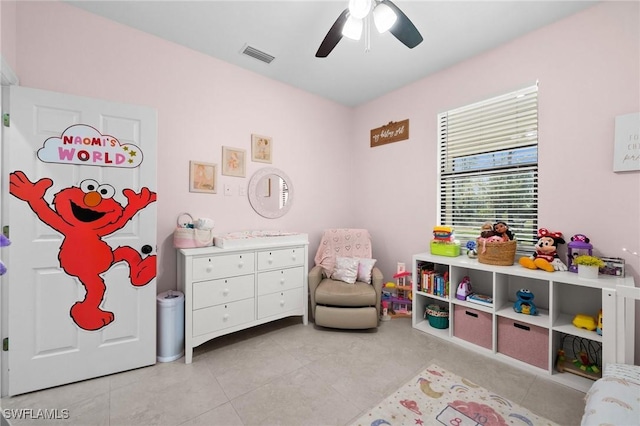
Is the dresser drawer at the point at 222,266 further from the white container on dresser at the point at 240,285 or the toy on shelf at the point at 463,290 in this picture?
the toy on shelf at the point at 463,290

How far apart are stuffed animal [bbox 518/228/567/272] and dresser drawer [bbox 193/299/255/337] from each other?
7.74ft

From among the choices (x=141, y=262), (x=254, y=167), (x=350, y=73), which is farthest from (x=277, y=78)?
(x=141, y=262)

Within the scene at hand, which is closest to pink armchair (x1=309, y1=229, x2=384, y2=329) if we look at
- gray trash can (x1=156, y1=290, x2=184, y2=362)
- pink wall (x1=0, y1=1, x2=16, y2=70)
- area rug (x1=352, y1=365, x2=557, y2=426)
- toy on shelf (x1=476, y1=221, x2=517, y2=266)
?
area rug (x1=352, y1=365, x2=557, y2=426)

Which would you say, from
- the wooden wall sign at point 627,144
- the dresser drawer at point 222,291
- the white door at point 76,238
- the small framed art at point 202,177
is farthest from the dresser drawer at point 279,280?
the wooden wall sign at point 627,144

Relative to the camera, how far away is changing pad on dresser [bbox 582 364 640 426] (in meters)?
1.09

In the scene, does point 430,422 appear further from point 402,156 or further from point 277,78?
point 277,78

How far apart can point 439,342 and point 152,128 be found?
3046 millimetres

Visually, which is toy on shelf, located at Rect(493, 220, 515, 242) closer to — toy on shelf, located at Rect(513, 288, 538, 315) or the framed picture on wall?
toy on shelf, located at Rect(513, 288, 538, 315)

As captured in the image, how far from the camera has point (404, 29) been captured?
174 centimetres

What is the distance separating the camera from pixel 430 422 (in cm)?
158

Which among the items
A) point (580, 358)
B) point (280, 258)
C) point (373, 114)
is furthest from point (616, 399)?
point (373, 114)

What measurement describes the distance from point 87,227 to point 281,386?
1749 mm

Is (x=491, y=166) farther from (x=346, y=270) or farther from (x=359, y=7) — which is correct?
(x=359, y=7)

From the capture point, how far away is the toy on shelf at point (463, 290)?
2514mm
